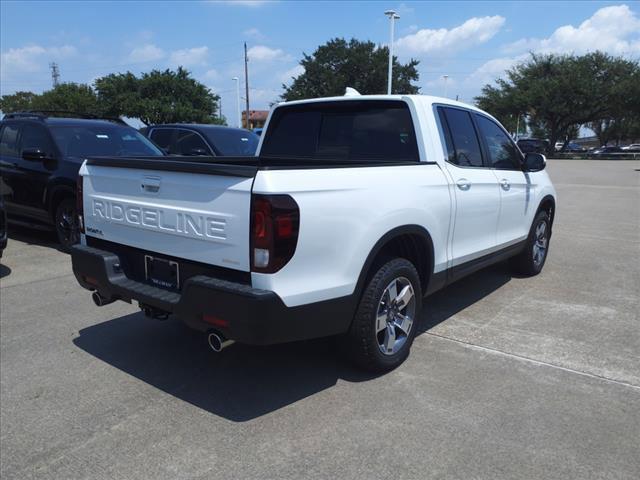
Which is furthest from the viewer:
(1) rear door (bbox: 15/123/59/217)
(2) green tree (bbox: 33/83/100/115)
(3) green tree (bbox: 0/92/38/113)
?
(3) green tree (bbox: 0/92/38/113)

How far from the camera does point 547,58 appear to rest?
50.8 metres

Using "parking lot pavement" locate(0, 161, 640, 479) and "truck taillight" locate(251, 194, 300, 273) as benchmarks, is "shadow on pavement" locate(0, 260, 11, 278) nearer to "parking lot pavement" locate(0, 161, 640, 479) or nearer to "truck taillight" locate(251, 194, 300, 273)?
"parking lot pavement" locate(0, 161, 640, 479)

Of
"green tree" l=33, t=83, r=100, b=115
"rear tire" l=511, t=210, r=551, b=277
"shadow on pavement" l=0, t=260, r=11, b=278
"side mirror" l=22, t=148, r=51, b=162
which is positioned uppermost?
"green tree" l=33, t=83, r=100, b=115

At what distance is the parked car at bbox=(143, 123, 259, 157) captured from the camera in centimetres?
966

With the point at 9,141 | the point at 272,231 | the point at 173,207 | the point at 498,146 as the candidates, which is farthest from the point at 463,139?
the point at 9,141

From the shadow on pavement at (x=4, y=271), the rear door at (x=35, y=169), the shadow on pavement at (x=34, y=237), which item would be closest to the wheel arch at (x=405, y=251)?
the shadow on pavement at (x=4, y=271)

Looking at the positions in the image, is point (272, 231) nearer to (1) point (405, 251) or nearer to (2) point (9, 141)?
(1) point (405, 251)

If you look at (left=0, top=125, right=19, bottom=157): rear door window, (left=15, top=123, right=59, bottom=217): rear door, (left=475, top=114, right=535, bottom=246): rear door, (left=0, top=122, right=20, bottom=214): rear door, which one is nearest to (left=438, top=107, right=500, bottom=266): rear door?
(left=475, top=114, right=535, bottom=246): rear door

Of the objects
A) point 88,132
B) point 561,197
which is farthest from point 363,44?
point 88,132

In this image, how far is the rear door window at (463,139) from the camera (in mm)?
4412

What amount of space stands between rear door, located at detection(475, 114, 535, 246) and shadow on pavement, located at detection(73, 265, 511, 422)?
3.75 feet

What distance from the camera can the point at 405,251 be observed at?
3896mm

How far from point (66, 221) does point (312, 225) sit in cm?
551

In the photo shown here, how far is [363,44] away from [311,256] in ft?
190
